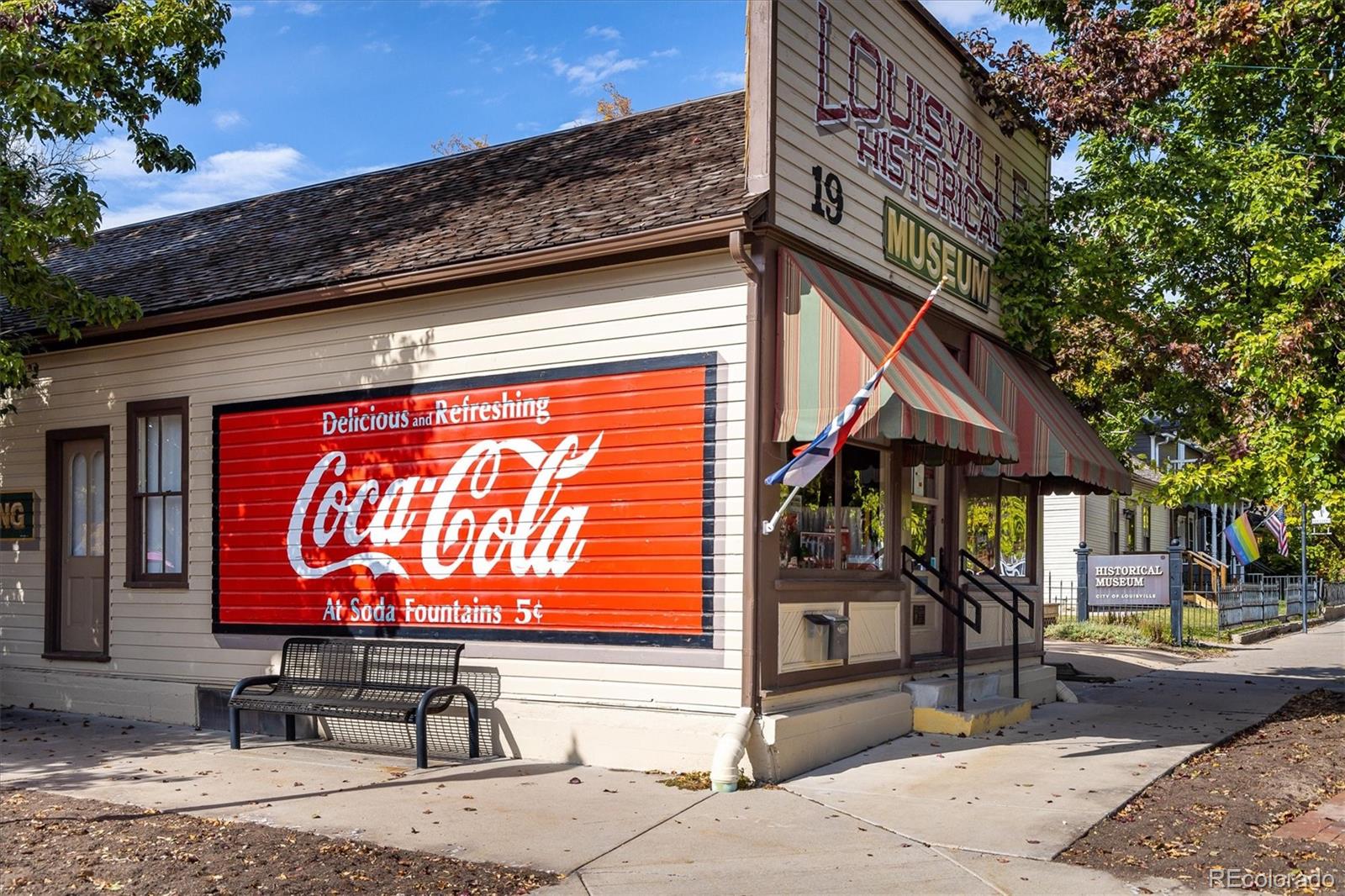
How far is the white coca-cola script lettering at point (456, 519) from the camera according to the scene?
34.9 ft

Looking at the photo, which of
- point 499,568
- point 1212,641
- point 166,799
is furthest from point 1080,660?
point 166,799

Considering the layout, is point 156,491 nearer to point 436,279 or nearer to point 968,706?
point 436,279

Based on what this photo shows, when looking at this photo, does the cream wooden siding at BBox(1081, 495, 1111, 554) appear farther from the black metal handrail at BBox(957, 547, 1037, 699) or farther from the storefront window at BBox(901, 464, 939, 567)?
the storefront window at BBox(901, 464, 939, 567)

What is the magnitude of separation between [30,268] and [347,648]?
4508 mm

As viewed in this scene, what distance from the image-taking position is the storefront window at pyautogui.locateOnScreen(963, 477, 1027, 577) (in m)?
14.0

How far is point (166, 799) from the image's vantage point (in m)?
8.80

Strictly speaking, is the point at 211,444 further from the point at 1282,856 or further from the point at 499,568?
the point at 1282,856

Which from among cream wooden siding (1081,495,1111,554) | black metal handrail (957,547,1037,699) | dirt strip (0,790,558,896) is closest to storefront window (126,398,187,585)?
dirt strip (0,790,558,896)

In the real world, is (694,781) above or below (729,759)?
below

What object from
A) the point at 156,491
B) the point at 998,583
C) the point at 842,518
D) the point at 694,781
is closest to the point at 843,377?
the point at 842,518

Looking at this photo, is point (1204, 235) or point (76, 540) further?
point (76, 540)

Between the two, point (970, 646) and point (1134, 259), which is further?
point (1134, 259)

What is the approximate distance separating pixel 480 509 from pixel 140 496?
180 inches

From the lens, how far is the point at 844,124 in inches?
436
